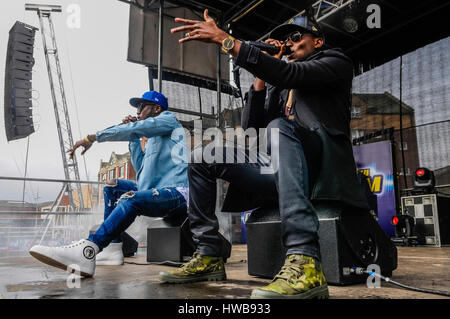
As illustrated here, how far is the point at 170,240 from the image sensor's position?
100 inches

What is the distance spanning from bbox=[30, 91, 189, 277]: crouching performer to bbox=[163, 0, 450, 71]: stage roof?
453 centimetres

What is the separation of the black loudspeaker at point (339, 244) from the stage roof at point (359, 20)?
16.9ft

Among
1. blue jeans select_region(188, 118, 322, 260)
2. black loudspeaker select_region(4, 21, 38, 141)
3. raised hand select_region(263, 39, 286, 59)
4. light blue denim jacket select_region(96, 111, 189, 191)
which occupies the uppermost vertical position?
black loudspeaker select_region(4, 21, 38, 141)

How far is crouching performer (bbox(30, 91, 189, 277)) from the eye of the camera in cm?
173

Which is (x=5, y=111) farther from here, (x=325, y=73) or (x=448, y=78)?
(x=448, y=78)

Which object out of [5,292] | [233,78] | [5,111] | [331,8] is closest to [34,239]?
→ [5,111]

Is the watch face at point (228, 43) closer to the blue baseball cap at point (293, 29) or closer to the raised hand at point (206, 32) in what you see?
the raised hand at point (206, 32)

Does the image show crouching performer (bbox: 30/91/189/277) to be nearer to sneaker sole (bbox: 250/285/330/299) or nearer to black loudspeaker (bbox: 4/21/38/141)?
sneaker sole (bbox: 250/285/330/299)

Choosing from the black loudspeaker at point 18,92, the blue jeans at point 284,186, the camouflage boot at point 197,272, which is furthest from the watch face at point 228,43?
the black loudspeaker at point 18,92

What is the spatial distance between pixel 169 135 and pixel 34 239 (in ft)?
11.2

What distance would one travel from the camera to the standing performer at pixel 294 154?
111 cm

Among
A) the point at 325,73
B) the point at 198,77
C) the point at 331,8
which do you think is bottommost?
the point at 325,73

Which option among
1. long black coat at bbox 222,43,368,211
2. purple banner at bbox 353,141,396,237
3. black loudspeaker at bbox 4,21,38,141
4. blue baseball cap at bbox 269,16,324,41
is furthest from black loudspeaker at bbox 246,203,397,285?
black loudspeaker at bbox 4,21,38,141
